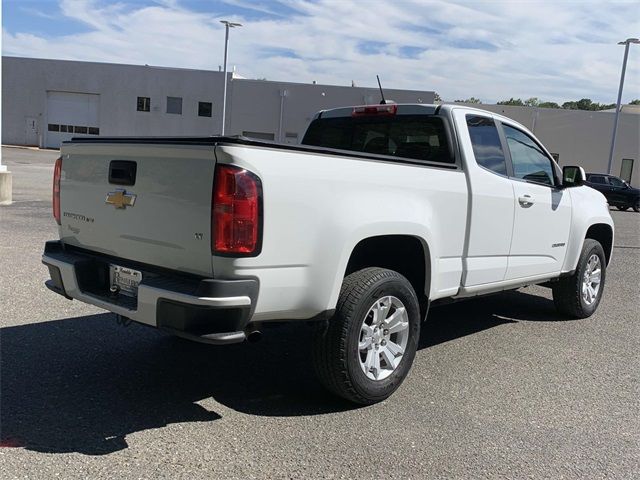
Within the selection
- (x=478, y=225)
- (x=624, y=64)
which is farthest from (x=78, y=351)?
(x=624, y=64)

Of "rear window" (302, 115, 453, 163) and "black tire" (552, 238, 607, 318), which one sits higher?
"rear window" (302, 115, 453, 163)

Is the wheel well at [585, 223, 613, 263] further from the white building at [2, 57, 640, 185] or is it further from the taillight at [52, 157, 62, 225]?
the white building at [2, 57, 640, 185]

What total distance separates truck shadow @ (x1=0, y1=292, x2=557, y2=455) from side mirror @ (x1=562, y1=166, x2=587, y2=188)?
73.2 inches

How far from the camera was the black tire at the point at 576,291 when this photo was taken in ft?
20.6

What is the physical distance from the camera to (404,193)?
390 cm

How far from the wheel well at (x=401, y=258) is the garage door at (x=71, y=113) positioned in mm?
47411

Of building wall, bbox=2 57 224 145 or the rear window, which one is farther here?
building wall, bbox=2 57 224 145

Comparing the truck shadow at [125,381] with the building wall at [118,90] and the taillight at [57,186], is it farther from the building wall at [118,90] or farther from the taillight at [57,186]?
the building wall at [118,90]

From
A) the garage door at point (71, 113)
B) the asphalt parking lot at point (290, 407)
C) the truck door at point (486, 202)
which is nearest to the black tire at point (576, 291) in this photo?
the asphalt parking lot at point (290, 407)

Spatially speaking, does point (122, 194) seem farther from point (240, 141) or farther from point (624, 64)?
point (624, 64)

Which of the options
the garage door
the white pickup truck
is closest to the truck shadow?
the white pickup truck

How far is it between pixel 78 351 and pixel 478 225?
3.24 meters

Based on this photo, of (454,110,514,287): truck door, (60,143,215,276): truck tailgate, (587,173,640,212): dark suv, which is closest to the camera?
(60,143,215,276): truck tailgate

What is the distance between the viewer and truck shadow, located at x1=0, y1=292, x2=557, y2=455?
3.39 metres
